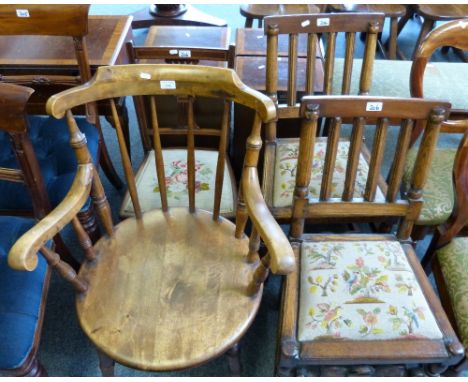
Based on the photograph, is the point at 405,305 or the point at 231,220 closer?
the point at 405,305

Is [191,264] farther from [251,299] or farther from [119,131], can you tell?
[119,131]

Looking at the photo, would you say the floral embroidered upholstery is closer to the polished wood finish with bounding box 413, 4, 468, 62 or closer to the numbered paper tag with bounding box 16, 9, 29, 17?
Result: the numbered paper tag with bounding box 16, 9, 29, 17

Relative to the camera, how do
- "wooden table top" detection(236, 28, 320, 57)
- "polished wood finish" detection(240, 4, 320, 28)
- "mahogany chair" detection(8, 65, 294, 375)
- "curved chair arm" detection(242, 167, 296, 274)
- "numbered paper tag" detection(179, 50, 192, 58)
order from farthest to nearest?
"polished wood finish" detection(240, 4, 320, 28) < "wooden table top" detection(236, 28, 320, 57) < "numbered paper tag" detection(179, 50, 192, 58) < "mahogany chair" detection(8, 65, 294, 375) < "curved chair arm" detection(242, 167, 296, 274)

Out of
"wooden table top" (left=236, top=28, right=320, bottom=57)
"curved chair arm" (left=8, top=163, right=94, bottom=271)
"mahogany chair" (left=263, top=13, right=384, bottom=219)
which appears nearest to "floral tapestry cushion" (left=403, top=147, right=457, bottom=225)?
"mahogany chair" (left=263, top=13, right=384, bottom=219)

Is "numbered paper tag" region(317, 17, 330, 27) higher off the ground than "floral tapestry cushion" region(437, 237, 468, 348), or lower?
higher

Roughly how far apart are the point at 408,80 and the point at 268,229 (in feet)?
4.07

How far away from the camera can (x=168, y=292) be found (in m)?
0.95

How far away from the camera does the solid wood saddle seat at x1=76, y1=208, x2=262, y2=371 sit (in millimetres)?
846

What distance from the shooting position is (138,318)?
35.1 inches

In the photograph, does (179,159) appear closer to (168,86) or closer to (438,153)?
(168,86)

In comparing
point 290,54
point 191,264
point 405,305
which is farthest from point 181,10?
point 405,305

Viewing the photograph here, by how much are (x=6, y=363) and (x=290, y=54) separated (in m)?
1.09

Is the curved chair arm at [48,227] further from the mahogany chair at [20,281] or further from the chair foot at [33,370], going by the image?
the chair foot at [33,370]

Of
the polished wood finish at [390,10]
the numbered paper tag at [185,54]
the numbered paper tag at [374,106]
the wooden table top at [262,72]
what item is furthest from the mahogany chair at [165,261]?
the polished wood finish at [390,10]
